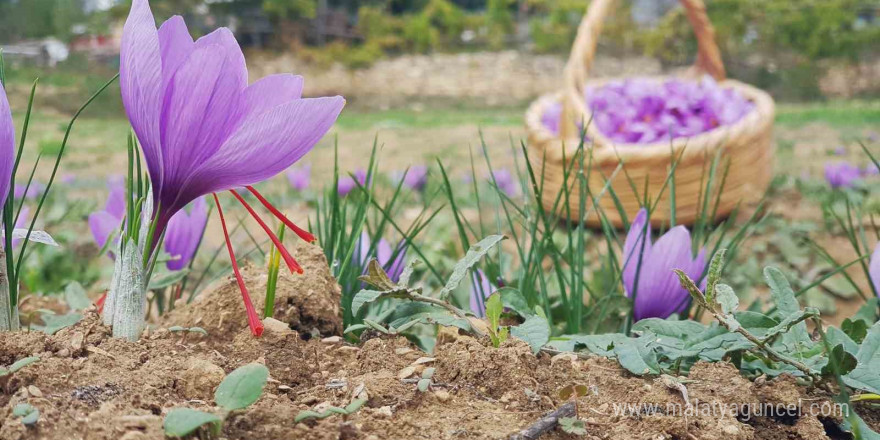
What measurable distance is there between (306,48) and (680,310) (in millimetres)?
13968

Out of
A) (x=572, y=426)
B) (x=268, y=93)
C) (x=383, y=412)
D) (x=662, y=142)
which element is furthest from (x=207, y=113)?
(x=662, y=142)

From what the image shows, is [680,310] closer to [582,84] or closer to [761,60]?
[582,84]

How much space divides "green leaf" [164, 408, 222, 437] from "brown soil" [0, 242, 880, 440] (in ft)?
0.08

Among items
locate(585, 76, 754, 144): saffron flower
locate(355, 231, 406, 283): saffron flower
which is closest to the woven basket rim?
locate(585, 76, 754, 144): saffron flower

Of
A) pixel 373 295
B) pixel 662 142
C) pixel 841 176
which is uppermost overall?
pixel 373 295

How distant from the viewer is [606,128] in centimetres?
304

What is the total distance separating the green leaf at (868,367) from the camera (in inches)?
25.6

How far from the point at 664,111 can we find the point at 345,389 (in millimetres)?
2663

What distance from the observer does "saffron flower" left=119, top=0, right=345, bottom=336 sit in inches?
23.2

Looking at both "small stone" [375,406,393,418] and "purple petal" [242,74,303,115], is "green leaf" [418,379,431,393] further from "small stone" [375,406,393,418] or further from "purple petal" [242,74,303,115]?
"purple petal" [242,74,303,115]

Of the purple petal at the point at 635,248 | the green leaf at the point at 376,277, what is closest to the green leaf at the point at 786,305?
the purple petal at the point at 635,248

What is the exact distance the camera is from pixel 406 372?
0.67m

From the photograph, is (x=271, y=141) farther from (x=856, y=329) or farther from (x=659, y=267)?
(x=856, y=329)

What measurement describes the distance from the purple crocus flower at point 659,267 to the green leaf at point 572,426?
33 centimetres
